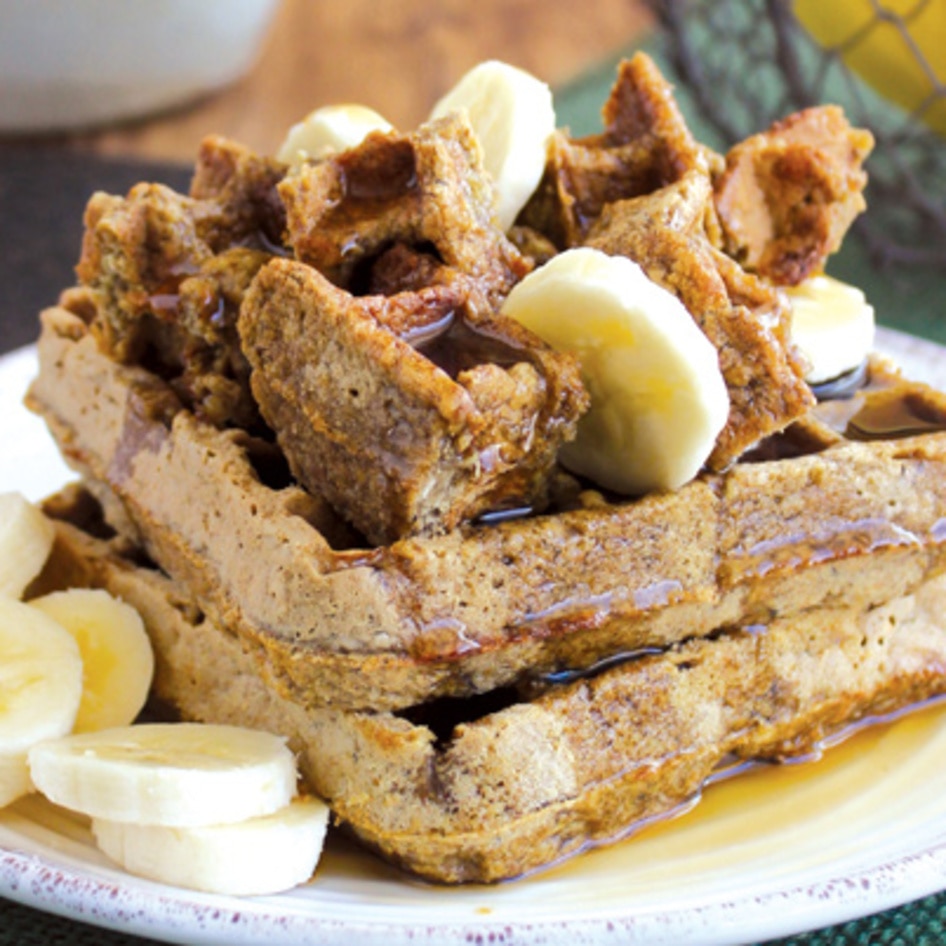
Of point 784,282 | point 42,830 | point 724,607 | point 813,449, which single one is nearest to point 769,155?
point 784,282

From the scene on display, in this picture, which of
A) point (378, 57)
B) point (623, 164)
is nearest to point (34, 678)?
point (623, 164)

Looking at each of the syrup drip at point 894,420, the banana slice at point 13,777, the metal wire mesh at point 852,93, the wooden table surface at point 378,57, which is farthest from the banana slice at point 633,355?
the wooden table surface at point 378,57

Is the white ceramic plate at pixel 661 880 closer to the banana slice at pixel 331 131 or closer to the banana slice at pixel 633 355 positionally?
the banana slice at pixel 633 355

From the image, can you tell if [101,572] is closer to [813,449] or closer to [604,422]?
[604,422]

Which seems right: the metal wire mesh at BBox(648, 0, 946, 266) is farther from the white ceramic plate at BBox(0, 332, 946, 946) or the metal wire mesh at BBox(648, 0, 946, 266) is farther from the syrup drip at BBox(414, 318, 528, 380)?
the syrup drip at BBox(414, 318, 528, 380)

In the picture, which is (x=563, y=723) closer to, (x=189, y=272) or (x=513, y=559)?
(x=513, y=559)
